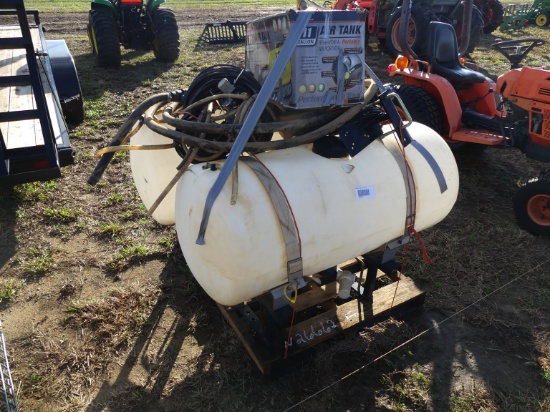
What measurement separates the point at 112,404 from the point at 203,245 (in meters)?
1.15

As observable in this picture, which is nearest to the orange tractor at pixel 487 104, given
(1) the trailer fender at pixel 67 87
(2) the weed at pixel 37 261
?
(2) the weed at pixel 37 261

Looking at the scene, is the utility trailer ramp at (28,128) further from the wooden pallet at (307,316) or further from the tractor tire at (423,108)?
the tractor tire at (423,108)

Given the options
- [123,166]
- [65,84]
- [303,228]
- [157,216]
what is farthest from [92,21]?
[303,228]

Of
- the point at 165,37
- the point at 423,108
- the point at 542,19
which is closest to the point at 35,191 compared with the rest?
the point at 423,108

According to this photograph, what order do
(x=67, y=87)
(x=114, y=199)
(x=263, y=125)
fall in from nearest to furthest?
(x=263, y=125), (x=114, y=199), (x=67, y=87)

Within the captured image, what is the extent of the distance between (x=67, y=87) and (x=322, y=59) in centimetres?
460

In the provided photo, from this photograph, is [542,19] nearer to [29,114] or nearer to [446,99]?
[446,99]

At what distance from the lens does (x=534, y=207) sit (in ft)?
13.3

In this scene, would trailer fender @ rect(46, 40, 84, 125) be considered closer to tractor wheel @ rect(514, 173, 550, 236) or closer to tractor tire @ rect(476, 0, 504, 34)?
tractor wheel @ rect(514, 173, 550, 236)

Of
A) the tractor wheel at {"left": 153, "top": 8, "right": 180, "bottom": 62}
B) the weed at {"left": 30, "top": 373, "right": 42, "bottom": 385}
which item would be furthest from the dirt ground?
the tractor wheel at {"left": 153, "top": 8, "right": 180, "bottom": 62}

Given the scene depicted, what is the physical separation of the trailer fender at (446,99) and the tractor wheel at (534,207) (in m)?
1.01

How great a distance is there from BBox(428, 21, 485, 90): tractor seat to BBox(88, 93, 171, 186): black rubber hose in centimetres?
336

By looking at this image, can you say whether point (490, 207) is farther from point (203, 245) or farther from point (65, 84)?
point (65, 84)

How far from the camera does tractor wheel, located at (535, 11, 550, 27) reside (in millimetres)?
14844
